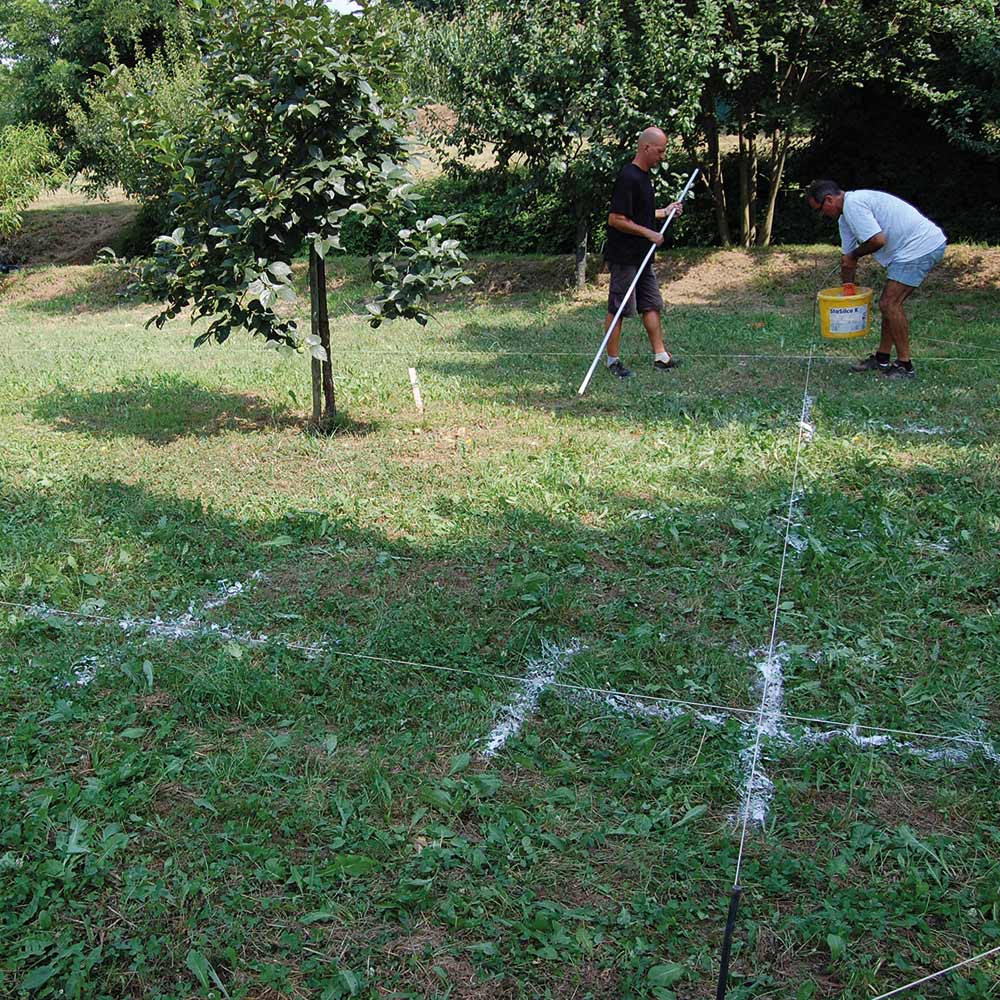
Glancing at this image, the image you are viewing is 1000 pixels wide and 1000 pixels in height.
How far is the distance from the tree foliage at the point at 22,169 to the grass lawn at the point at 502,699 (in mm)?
11556

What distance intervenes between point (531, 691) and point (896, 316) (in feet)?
17.6

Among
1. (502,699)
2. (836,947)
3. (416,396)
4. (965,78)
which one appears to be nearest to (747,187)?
(965,78)

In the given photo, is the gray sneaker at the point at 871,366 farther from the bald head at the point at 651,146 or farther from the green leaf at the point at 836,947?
the green leaf at the point at 836,947

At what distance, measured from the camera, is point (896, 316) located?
745 cm

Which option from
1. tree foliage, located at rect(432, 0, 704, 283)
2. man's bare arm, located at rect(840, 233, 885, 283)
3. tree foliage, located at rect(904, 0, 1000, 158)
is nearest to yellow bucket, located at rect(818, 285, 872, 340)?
man's bare arm, located at rect(840, 233, 885, 283)

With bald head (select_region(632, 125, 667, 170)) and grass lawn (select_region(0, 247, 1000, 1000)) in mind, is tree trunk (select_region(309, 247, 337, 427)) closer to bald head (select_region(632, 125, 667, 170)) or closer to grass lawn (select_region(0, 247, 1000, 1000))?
grass lawn (select_region(0, 247, 1000, 1000))

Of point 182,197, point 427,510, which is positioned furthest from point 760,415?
point 182,197

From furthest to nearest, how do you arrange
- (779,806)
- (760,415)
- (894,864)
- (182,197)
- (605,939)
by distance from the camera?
(760,415) < (182,197) < (779,806) < (894,864) < (605,939)

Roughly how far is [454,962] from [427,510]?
117 inches

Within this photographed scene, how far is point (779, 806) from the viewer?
2.89 meters

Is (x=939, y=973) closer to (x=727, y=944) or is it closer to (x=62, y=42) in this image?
(x=727, y=944)

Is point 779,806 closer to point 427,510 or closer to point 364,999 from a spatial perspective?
point 364,999

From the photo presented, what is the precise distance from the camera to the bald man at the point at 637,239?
302 inches

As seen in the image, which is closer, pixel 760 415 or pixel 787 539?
pixel 787 539
